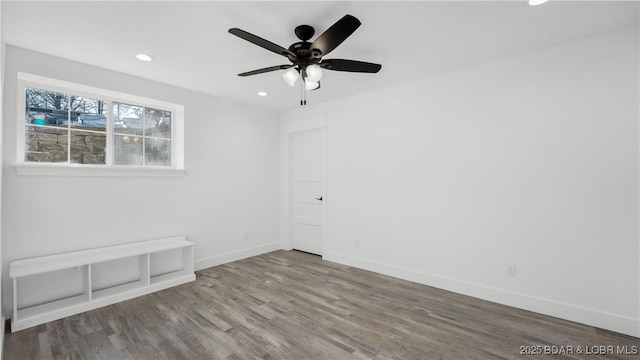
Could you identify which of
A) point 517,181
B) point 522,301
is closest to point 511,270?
point 522,301

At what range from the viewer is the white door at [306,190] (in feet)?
15.1

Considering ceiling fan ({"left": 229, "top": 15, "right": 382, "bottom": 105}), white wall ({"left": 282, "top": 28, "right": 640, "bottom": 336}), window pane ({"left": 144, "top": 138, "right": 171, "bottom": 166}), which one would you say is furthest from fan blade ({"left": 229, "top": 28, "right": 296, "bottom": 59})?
window pane ({"left": 144, "top": 138, "right": 171, "bottom": 166})

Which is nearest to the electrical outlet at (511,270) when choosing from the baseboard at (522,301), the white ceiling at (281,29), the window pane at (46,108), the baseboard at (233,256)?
the baseboard at (522,301)

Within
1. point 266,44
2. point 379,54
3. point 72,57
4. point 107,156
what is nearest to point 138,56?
point 72,57

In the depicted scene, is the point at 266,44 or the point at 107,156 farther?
the point at 107,156

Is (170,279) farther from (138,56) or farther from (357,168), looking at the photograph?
(357,168)

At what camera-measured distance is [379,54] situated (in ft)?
8.84

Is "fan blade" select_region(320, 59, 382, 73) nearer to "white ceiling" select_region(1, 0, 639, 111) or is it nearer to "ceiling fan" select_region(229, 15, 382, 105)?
"ceiling fan" select_region(229, 15, 382, 105)

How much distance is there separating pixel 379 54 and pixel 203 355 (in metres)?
2.96

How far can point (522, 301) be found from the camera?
2701mm

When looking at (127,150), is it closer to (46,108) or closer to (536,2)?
(46,108)

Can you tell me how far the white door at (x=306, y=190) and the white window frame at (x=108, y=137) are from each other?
1875mm

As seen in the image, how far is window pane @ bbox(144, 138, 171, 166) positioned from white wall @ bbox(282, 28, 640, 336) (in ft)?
8.62

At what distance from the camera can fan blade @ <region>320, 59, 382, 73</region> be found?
2.24 metres
